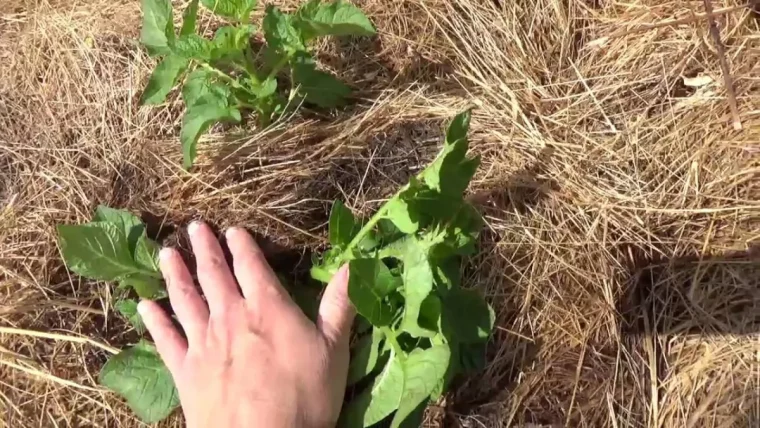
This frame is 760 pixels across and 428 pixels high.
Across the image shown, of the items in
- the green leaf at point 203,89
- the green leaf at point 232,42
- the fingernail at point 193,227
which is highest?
the green leaf at point 232,42

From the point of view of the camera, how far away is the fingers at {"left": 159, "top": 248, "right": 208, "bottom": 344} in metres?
1.48

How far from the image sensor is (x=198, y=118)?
1484 mm

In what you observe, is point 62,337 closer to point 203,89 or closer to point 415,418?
point 203,89

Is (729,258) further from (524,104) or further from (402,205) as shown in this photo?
(402,205)

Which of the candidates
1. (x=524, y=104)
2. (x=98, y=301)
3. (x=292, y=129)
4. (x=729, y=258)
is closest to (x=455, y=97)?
(x=524, y=104)

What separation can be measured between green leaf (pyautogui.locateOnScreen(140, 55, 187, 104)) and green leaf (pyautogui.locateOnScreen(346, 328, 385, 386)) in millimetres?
641

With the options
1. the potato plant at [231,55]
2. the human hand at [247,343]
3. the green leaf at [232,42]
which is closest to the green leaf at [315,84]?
the potato plant at [231,55]

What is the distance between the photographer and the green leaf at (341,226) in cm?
143

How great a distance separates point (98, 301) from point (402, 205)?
73cm

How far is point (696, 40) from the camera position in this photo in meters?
1.71

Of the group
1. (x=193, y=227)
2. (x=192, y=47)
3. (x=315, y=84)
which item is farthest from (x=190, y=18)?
(x=193, y=227)

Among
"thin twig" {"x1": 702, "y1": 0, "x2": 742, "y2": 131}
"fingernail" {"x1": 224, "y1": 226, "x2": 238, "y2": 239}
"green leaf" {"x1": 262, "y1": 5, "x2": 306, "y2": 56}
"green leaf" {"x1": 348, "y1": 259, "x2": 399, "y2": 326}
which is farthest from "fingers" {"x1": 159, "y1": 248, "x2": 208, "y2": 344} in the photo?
"thin twig" {"x1": 702, "y1": 0, "x2": 742, "y2": 131}

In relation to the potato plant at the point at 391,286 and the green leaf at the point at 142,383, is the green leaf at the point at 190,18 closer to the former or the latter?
the potato plant at the point at 391,286

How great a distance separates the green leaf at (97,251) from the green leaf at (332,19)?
0.57 m
